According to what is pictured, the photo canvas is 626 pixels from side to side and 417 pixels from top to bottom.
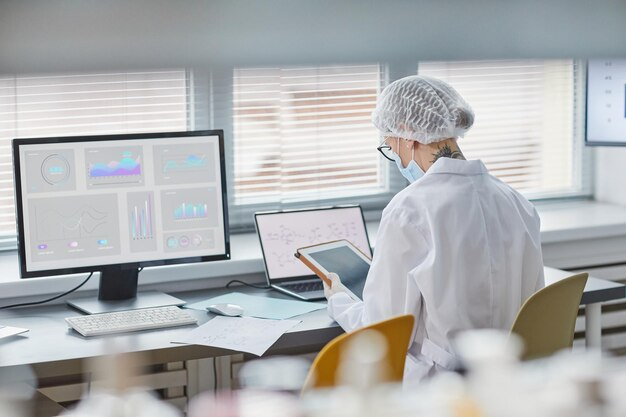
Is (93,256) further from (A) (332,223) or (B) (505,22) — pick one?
(B) (505,22)

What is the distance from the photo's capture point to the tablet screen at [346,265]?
249cm

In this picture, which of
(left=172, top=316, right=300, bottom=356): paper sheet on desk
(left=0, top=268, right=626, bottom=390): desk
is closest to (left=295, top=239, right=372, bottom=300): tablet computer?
(left=0, top=268, right=626, bottom=390): desk

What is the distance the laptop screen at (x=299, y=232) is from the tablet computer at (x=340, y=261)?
5.5 inches

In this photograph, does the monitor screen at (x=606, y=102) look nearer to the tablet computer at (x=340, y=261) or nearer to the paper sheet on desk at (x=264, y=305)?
the tablet computer at (x=340, y=261)

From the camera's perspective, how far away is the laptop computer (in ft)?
8.93

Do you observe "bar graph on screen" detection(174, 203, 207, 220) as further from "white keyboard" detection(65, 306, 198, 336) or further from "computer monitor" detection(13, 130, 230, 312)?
"white keyboard" detection(65, 306, 198, 336)

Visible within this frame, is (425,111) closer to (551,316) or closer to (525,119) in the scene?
(551,316)

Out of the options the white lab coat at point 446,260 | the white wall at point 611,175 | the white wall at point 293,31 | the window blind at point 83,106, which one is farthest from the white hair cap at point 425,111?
the white wall at point 611,175

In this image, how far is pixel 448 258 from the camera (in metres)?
2.04

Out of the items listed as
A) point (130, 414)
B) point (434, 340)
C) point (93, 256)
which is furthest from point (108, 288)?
point (130, 414)

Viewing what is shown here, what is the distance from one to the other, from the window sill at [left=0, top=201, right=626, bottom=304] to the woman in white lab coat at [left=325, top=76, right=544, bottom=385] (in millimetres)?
694

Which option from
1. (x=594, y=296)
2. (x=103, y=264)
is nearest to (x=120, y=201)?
(x=103, y=264)

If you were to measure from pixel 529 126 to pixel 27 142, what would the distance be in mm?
2122

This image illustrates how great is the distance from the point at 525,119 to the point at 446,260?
5.99ft
